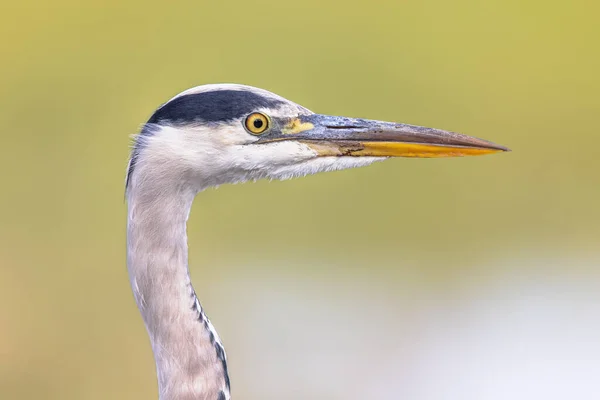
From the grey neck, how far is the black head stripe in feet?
0.49

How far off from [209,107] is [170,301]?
1.24ft

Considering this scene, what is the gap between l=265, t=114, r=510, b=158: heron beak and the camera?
1.64 meters

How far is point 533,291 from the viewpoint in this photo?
4.87m

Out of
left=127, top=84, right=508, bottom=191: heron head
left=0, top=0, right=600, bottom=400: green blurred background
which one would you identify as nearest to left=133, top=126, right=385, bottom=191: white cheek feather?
left=127, top=84, right=508, bottom=191: heron head

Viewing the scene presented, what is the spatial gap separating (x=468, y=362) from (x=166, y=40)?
275 centimetres

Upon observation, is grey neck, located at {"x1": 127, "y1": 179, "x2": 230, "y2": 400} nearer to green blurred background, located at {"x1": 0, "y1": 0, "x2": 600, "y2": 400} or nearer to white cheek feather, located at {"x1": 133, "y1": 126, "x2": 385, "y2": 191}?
white cheek feather, located at {"x1": 133, "y1": 126, "x2": 385, "y2": 191}

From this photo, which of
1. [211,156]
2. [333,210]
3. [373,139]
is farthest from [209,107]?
[333,210]

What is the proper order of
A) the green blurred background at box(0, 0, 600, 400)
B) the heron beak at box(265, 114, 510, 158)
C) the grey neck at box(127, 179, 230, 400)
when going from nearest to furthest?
1. the grey neck at box(127, 179, 230, 400)
2. the heron beak at box(265, 114, 510, 158)
3. the green blurred background at box(0, 0, 600, 400)

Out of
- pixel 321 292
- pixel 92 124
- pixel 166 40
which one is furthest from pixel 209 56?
pixel 321 292

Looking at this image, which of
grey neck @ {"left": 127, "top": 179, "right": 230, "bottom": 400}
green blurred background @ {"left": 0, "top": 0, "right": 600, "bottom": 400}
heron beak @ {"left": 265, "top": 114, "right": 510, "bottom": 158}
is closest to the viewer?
grey neck @ {"left": 127, "top": 179, "right": 230, "bottom": 400}

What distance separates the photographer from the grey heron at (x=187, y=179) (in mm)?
1528

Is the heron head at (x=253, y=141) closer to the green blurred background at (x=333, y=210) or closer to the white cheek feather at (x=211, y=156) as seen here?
the white cheek feather at (x=211, y=156)

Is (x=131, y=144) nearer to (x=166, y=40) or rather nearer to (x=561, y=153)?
(x=166, y=40)

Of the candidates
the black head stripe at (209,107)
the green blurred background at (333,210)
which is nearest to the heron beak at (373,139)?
the black head stripe at (209,107)
